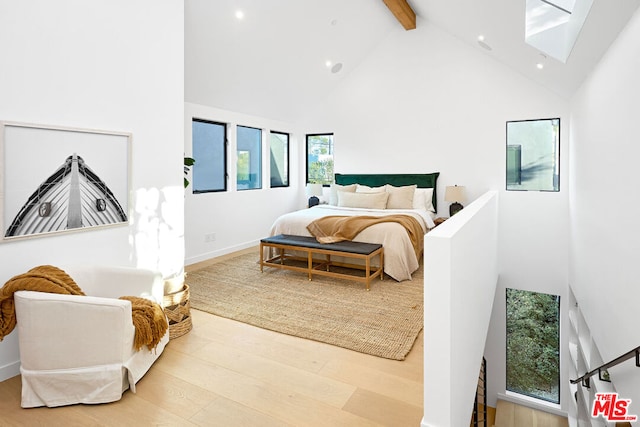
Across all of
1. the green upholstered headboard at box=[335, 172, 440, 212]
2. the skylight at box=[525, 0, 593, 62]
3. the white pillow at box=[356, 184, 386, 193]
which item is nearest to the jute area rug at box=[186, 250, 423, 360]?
the white pillow at box=[356, 184, 386, 193]

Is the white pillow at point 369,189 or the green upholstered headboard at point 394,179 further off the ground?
the green upholstered headboard at point 394,179

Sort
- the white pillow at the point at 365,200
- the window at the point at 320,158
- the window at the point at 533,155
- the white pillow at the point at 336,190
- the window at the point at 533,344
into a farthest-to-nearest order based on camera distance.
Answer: the window at the point at 320,158, the white pillow at the point at 336,190, the white pillow at the point at 365,200, the window at the point at 533,344, the window at the point at 533,155

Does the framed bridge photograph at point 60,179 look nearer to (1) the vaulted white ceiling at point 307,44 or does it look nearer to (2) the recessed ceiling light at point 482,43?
(1) the vaulted white ceiling at point 307,44

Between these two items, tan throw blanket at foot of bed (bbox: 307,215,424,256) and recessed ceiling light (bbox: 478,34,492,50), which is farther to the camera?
recessed ceiling light (bbox: 478,34,492,50)

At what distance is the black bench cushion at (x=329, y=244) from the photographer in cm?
396

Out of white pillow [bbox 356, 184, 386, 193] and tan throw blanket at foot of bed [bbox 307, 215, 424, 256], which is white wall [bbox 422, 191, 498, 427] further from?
white pillow [bbox 356, 184, 386, 193]

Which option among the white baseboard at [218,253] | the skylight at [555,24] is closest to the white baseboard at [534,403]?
the white baseboard at [218,253]

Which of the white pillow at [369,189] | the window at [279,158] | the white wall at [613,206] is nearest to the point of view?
the white wall at [613,206]

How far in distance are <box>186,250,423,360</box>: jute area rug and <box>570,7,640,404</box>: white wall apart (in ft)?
4.21

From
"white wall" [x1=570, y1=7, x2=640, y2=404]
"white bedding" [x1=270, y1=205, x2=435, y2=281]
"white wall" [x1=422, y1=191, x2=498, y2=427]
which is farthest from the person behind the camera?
"white bedding" [x1=270, y1=205, x2=435, y2=281]

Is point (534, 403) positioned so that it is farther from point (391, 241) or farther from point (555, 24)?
point (555, 24)

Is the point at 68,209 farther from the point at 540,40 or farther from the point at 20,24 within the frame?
the point at 540,40

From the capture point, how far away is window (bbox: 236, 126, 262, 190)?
5980 mm

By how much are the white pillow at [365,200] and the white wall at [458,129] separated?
3.02ft
